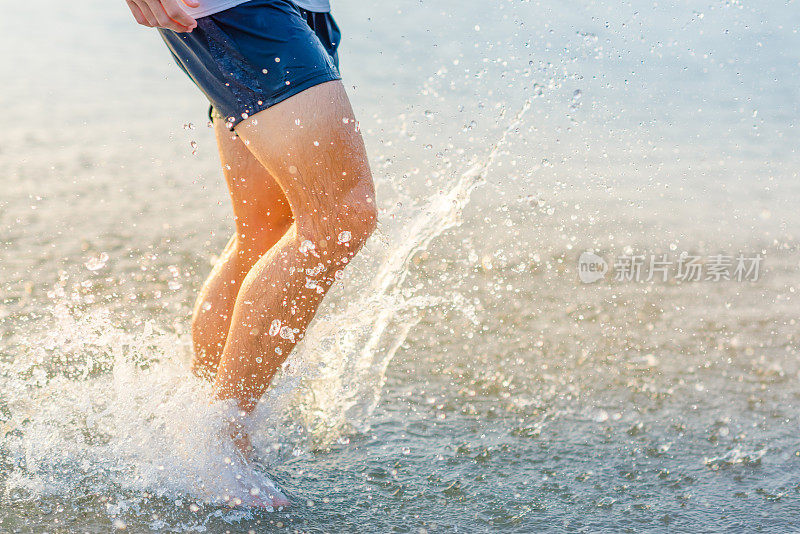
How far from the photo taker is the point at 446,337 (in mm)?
1896

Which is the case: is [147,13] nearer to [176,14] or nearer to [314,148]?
[176,14]

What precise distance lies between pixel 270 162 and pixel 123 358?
2.51 ft

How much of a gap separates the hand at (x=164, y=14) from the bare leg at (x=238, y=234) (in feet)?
1.00

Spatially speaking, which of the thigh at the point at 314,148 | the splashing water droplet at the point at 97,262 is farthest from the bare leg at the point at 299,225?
the splashing water droplet at the point at 97,262

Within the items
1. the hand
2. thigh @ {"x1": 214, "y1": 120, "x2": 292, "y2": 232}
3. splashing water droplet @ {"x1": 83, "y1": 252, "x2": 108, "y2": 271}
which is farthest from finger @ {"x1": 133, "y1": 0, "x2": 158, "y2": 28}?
splashing water droplet @ {"x1": 83, "y1": 252, "x2": 108, "y2": 271}

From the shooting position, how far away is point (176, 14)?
3.48 ft

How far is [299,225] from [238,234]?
1.06 feet

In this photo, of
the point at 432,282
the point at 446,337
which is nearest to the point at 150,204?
the point at 432,282

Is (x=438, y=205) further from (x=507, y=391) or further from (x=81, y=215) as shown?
(x=81, y=215)

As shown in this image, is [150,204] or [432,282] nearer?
[432,282]

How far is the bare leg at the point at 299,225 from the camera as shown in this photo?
3.67ft

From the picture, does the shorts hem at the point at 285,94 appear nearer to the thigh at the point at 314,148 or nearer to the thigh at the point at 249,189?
the thigh at the point at 314,148

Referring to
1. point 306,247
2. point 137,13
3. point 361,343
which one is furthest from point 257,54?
point 361,343

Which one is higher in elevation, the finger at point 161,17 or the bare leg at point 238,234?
the finger at point 161,17
